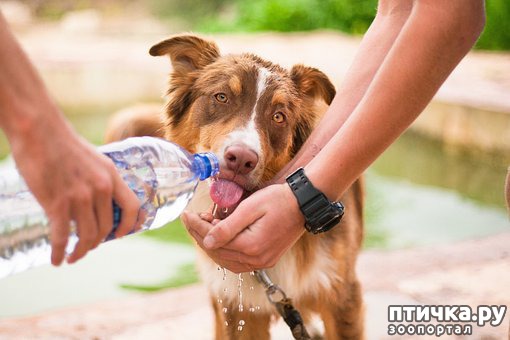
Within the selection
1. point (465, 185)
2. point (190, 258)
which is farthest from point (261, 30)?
point (190, 258)

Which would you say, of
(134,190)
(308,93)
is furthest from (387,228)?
(134,190)

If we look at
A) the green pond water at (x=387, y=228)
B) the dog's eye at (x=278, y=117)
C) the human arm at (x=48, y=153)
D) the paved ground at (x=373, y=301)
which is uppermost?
the human arm at (x=48, y=153)

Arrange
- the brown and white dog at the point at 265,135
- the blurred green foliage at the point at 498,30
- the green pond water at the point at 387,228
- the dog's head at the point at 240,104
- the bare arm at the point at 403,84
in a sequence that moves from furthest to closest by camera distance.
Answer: the blurred green foliage at the point at 498,30, the green pond water at the point at 387,228, the brown and white dog at the point at 265,135, the dog's head at the point at 240,104, the bare arm at the point at 403,84

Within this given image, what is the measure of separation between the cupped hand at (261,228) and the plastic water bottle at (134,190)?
0.21 metres

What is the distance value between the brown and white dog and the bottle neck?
0.81ft

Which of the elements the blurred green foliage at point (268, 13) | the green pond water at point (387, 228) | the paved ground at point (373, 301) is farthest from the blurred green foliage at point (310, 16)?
the paved ground at point (373, 301)

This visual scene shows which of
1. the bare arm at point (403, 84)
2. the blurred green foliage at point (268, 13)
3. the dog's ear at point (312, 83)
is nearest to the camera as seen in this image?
the bare arm at point (403, 84)

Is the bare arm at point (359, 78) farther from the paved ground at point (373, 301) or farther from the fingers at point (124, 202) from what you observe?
the paved ground at point (373, 301)

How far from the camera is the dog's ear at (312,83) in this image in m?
2.86

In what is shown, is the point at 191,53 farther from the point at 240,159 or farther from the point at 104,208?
the point at 104,208

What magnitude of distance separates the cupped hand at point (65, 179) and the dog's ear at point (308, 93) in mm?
1767

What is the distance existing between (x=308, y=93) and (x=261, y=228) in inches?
46.0

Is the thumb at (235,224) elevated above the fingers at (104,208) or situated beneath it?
situated beneath

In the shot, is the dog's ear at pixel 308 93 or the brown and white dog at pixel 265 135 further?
the dog's ear at pixel 308 93
